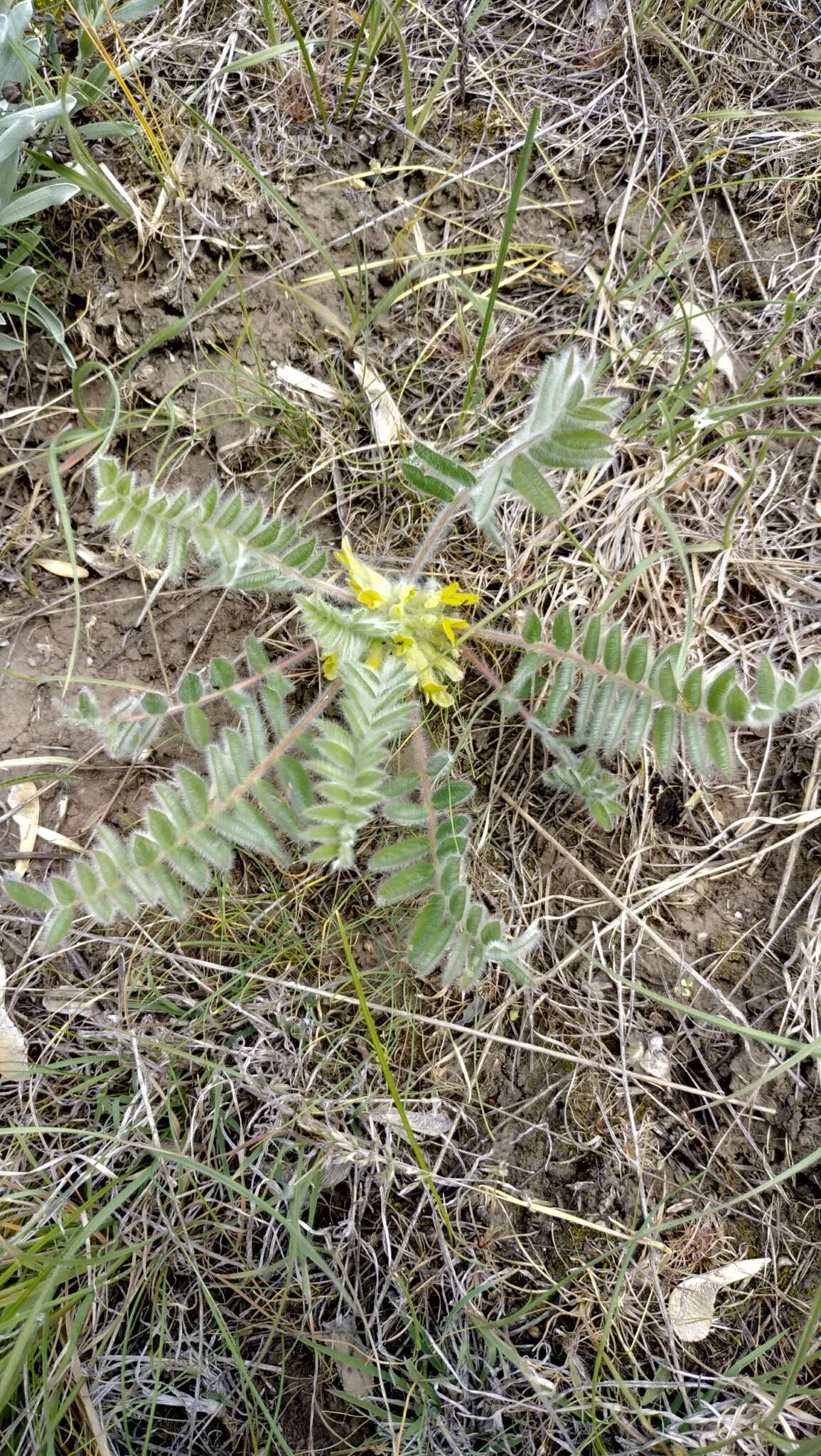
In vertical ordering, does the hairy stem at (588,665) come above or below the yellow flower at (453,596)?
below

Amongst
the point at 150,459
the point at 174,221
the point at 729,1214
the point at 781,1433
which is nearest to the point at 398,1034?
the point at 729,1214

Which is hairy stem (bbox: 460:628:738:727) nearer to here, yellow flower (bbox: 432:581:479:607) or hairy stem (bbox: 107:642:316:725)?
yellow flower (bbox: 432:581:479:607)

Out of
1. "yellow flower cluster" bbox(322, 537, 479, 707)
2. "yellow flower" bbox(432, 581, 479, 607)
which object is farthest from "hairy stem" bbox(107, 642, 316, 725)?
"yellow flower" bbox(432, 581, 479, 607)

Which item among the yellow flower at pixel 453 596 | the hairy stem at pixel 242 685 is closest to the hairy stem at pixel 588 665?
the yellow flower at pixel 453 596

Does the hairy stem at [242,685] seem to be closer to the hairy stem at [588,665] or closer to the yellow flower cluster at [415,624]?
the yellow flower cluster at [415,624]

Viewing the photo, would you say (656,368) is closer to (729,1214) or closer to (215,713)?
(215,713)

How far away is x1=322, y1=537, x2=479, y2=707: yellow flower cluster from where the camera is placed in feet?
6.39

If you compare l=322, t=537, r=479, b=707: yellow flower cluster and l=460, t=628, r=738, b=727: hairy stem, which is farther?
l=322, t=537, r=479, b=707: yellow flower cluster

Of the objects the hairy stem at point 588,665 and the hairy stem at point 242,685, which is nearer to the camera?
the hairy stem at point 588,665

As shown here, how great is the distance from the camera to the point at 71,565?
2219 millimetres

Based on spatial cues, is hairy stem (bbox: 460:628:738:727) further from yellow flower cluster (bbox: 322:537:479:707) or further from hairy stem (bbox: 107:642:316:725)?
hairy stem (bbox: 107:642:316:725)

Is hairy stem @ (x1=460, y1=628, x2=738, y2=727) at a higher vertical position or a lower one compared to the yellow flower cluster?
lower

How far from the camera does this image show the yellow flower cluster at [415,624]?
1.95 m

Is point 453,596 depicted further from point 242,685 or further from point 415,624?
point 242,685
